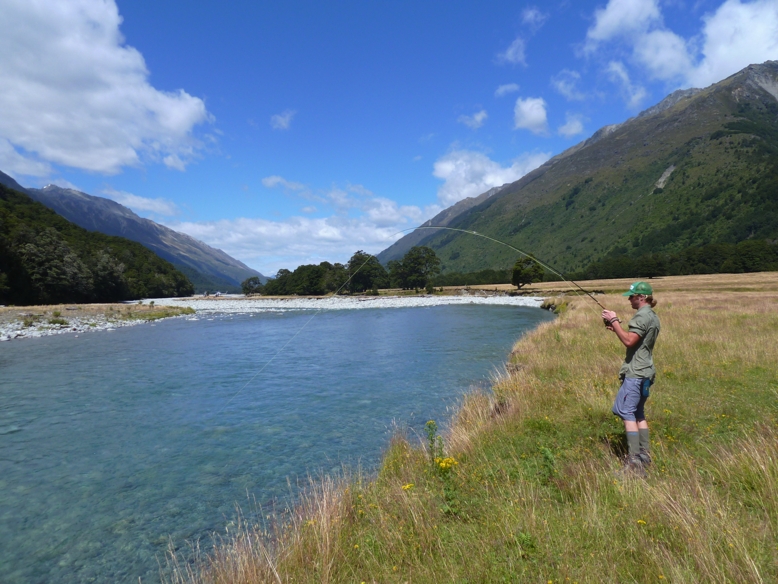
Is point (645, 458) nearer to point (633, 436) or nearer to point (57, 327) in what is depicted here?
point (633, 436)

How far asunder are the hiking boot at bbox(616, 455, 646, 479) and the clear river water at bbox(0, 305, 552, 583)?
14.8ft

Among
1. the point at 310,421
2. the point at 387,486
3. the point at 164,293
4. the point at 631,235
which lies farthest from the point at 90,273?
the point at 631,235

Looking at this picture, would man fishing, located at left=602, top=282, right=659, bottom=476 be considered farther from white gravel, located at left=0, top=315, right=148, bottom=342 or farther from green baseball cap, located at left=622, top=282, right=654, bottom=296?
white gravel, located at left=0, top=315, right=148, bottom=342

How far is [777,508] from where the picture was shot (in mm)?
3457

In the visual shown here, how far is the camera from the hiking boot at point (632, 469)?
14.7ft

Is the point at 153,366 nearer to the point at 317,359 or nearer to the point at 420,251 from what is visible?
the point at 317,359

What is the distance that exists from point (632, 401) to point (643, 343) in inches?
30.5

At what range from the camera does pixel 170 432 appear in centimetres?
1019

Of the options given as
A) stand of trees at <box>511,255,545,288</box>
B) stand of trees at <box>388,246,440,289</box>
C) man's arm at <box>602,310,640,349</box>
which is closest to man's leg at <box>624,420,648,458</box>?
man's arm at <box>602,310,640,349</box>

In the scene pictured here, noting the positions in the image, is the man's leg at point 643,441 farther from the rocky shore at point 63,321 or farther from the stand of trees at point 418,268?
the stand of trees at point 418,268

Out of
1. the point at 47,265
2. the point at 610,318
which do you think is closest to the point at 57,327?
the point at 47,265

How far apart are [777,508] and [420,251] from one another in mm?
103436

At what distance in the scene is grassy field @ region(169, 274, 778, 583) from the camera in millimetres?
3033

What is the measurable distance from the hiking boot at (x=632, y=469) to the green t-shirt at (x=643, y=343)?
1052 millimetres
